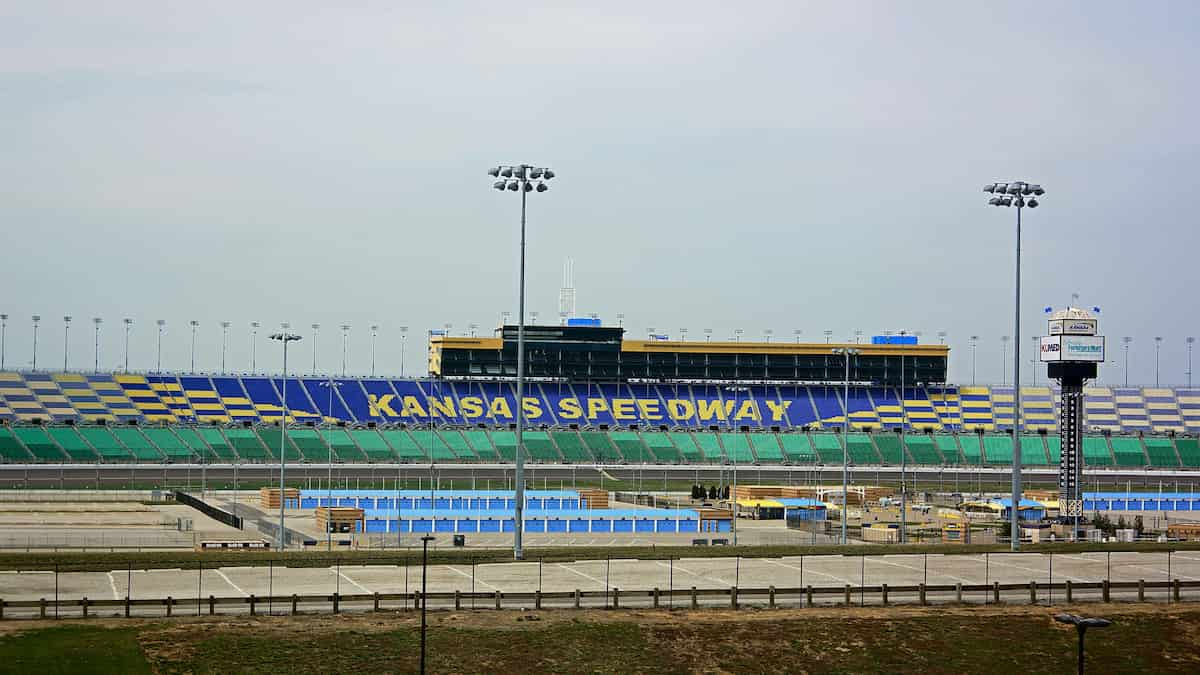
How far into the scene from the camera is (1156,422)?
143 metres

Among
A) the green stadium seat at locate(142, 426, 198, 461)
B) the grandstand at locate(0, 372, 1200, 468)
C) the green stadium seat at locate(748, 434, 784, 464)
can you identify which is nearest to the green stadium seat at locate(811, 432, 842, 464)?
the grandstand at locate(0, 372, 1200, 468)

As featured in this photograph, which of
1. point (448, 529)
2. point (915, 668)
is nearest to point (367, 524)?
point (448, 529)

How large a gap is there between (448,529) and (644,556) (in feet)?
60.9

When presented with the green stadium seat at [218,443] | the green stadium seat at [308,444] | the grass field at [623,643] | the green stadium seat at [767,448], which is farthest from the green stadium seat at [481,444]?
the grass field at [623,643]

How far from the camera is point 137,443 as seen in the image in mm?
111438

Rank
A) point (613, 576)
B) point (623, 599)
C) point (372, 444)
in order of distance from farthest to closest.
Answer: point (372, 444)
point (613, 576)
point (623, 599)

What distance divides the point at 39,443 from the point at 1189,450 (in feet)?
352

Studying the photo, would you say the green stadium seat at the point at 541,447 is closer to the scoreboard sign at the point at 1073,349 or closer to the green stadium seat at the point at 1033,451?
the green stadium seat at the point at 1033,451

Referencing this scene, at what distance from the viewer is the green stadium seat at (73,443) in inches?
4203

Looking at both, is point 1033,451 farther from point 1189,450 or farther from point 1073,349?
point 1073,349

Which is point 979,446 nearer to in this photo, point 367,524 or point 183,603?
point 367,524

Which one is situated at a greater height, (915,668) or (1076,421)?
(1076,421)

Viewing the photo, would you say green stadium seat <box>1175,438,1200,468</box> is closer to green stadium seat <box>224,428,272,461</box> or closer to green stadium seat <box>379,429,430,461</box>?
green stadium seat <box>379,429,430,461</box>

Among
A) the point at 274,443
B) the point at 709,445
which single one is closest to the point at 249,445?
the point at 274,443
